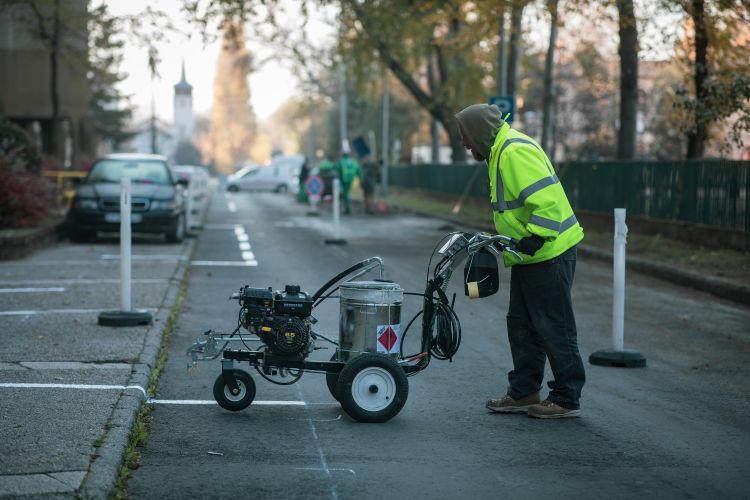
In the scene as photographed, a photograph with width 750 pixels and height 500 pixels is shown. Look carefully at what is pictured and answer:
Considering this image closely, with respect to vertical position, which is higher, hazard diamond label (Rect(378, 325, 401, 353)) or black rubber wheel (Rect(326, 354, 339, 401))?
hazard diamond label (Rect(378, 325, 401, 353))

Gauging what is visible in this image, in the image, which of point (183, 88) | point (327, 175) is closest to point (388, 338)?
point (183, 88)

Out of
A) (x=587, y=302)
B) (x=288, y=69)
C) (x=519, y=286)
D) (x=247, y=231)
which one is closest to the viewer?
(x=519, y=286)

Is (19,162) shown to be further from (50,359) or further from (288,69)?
(288,69)

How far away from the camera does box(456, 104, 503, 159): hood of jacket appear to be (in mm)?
7246

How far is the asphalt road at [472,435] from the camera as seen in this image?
5754 millimetres

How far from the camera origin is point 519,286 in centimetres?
752

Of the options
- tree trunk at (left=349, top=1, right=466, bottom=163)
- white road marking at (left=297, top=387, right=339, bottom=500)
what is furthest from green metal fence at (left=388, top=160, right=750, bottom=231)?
white road marking at (left=297, top=387, right=339, bottom=500)

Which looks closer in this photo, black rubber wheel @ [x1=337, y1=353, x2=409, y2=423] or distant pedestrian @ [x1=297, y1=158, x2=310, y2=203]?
black rubber wheel @ [x1=337, y1=353, x2=409, y2=423]

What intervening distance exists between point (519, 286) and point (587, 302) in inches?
269

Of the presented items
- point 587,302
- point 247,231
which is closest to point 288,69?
point 247,231

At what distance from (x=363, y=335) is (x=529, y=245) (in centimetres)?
112

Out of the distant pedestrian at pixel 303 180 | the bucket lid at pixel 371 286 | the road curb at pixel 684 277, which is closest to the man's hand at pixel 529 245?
the bucket lid at pixel 371 286

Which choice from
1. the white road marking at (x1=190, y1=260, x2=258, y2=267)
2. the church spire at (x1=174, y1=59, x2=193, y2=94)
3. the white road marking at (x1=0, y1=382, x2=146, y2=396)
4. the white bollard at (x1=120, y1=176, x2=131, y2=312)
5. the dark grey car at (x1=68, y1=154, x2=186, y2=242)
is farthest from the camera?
the dark grey car at (x1=68, y1=154, x2=186, y2=242)

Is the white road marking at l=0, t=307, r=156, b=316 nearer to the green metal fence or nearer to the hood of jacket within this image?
the hood of jacket
